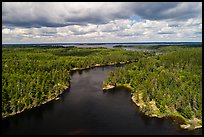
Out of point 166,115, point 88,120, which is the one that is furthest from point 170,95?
point 88,120

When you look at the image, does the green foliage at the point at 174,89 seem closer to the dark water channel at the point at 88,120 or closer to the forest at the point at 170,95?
the forest at the point at 170,95

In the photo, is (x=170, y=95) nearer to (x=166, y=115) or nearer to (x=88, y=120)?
(x=166, y=115)

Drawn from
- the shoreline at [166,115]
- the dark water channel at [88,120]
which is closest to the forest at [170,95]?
the shoreline at [166,115]

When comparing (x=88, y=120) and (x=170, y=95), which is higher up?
(x=170, y=95)

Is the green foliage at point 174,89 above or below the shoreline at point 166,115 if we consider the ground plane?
above

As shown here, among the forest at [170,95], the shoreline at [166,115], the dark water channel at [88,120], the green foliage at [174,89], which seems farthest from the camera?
the green foliage at [174,89]

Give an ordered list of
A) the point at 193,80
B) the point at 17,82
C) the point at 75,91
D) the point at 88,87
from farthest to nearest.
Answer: the point at 88,87
the point at 75,91
the point at 193,80
the point at 17,82

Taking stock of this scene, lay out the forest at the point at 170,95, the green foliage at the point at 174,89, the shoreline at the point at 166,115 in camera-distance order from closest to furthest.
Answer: the shoreline at the point at 166,115
the forest at the point at 170,95
the green foliage at the point at 174,89

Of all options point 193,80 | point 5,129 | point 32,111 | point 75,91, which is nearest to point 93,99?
point 75,91

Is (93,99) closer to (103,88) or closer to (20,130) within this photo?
(103,88)
